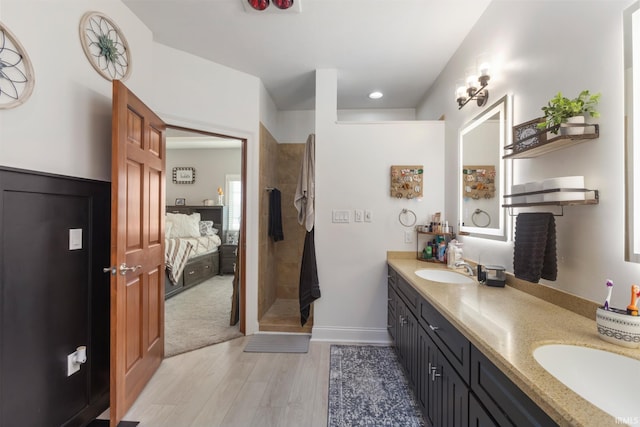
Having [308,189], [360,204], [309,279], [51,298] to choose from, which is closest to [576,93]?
[360,204]

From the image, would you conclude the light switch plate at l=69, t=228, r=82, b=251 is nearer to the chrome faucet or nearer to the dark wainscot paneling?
the dark wainscot paneling

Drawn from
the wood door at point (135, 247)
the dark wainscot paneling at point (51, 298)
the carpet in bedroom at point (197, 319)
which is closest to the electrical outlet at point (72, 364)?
the dark wainscot paneling at point (51, 298)

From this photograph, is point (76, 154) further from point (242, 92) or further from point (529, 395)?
point (529, 395)

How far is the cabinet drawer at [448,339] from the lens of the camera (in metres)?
1.07

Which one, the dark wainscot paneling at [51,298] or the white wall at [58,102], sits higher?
the white wall at [58,102]

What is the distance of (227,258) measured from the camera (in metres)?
5.63

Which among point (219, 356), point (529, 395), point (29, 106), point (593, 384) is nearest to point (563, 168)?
point (593, 384)

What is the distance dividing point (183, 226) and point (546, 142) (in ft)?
18.0

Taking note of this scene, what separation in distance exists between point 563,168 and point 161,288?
2.87 meters

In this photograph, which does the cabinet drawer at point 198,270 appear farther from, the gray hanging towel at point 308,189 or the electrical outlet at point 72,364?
the electrical outlet at point 72,364

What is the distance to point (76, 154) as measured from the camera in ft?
5.17

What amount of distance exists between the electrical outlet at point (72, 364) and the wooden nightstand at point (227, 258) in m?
4.01

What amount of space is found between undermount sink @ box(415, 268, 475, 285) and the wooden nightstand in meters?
4.28

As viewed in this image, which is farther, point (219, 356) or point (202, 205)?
point (202, 205)
